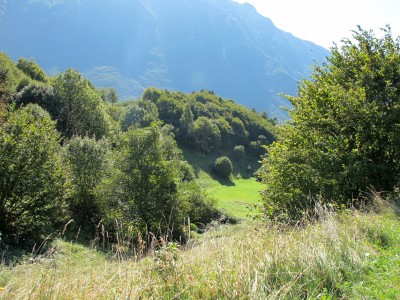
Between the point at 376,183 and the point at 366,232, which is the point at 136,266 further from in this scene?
the point at 376,183

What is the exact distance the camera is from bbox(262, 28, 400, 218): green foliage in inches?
535

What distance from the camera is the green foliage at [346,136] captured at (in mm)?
13586

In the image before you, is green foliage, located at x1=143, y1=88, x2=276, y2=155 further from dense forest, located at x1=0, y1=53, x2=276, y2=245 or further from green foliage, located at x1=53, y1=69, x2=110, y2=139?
green foliage, located at x1=53, y1=69, x2=110, y2=139

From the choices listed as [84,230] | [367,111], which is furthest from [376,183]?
[84,230]

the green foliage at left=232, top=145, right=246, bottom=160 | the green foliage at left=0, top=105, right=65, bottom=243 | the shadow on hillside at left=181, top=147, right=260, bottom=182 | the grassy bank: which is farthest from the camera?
the green foliage at left=232, top=145, right=246, bottom=160

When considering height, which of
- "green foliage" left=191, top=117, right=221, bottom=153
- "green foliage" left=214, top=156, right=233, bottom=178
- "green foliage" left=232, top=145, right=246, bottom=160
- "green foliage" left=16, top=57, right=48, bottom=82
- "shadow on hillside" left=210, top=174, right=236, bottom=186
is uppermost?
"green foliage" left=16, top=57, right=48, bottom=82

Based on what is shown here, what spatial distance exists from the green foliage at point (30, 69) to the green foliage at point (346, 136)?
190ft

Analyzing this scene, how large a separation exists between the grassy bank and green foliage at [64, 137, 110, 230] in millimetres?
21650

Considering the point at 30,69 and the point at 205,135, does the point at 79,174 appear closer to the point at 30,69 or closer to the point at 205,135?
the point at 30,69

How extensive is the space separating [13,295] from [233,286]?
2.89m

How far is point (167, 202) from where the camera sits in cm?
2539

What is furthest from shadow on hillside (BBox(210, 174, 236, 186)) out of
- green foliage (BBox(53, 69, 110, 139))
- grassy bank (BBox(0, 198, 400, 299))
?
grassy bank (BBox(0, 198, 400, 299))

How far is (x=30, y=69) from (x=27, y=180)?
166 ft

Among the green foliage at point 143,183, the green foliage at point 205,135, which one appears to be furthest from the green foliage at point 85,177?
the green foliage at point 205,135
